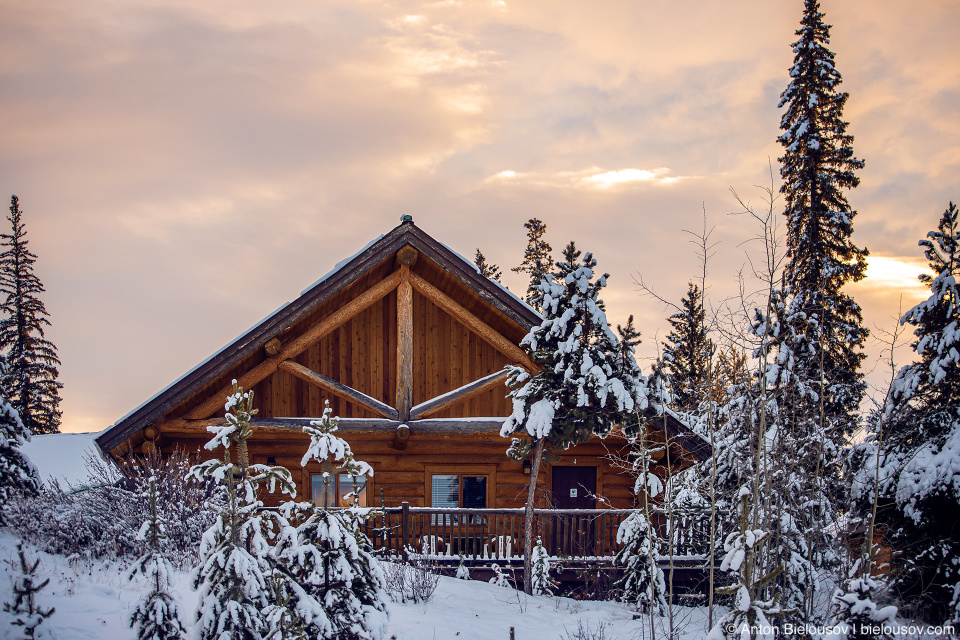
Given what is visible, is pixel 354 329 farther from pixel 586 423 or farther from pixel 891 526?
pixel 891 526

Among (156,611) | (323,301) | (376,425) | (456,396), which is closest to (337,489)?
(376,425)

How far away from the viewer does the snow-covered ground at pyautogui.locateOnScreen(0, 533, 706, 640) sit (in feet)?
26.7

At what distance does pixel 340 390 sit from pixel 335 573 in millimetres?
7180

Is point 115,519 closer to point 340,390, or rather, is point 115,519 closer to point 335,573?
point 340,390

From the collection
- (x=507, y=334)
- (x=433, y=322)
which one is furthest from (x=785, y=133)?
(x=433, y=322)

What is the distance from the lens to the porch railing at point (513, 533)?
12125mm

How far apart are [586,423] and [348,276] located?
5.96 metres

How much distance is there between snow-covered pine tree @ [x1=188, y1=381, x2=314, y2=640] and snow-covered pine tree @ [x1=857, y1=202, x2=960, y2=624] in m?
8.31

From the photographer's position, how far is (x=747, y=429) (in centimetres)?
1241

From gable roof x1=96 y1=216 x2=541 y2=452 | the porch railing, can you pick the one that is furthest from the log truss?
the porch railing

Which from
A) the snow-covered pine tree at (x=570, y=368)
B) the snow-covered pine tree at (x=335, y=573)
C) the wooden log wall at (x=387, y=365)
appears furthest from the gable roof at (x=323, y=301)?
the snow-covered pine tree at (x=335, y=573)

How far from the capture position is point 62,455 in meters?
20.6

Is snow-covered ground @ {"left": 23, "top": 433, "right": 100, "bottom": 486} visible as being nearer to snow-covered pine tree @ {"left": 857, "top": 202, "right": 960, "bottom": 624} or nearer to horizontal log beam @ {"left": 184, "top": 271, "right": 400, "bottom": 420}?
horizontal log beam @ {"left": 184, "top": 271, "right": 400, "bottom": 420}

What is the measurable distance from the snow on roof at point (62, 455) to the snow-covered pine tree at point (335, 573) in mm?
12621
